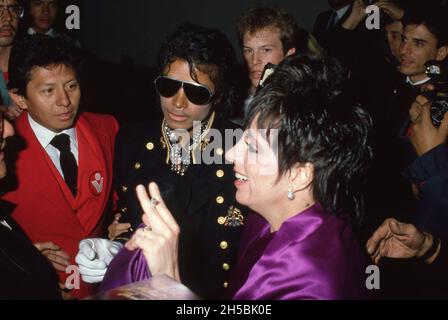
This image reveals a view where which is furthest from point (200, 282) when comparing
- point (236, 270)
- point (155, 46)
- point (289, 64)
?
point (155, 46)

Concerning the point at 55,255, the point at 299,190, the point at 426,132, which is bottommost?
the point at 55,255

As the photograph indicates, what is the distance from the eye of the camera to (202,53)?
2252 mm

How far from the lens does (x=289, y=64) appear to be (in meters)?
1.64

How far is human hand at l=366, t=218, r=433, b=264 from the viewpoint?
6.78ft

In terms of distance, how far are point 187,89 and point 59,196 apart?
891 millimetres

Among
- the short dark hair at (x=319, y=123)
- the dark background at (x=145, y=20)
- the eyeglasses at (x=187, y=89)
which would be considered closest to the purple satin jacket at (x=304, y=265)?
the short dark hair at (x=319, y=123)

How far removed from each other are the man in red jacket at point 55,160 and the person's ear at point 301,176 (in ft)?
4.18

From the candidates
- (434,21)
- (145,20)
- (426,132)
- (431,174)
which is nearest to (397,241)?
(431,174)

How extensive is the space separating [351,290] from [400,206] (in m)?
1.71

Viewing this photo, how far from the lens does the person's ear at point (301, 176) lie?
5.24ft

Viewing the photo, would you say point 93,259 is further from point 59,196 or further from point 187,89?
point 187,89

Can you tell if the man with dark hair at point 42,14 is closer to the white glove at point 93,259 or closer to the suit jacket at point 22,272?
the white glove at point 93,259

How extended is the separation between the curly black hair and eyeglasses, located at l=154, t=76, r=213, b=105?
0.06m
